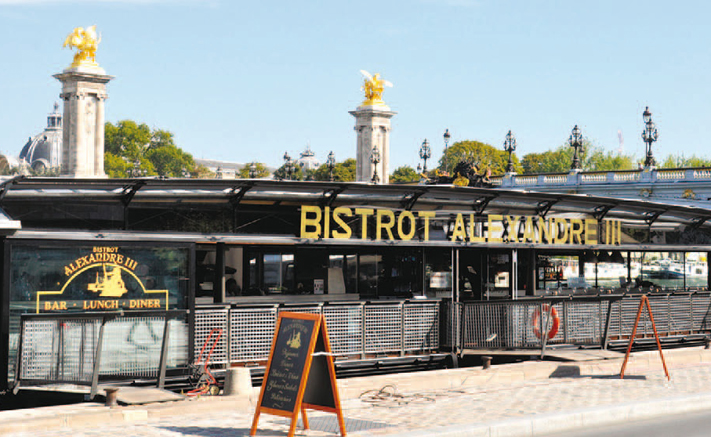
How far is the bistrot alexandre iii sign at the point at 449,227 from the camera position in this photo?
1742 cm

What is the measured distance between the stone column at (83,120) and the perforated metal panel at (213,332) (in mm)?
57012

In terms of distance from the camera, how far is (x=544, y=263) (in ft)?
75.6

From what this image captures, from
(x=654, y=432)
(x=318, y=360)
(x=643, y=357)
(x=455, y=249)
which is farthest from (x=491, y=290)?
(x=318, y=360)

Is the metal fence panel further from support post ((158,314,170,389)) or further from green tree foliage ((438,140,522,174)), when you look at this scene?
green tree foliage ((438,140,522,174))

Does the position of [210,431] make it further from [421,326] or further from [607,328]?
[607,328]

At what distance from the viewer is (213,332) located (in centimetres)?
1497

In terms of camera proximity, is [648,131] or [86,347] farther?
[648,131]

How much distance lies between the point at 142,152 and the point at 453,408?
159 meters

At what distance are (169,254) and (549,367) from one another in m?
7.13

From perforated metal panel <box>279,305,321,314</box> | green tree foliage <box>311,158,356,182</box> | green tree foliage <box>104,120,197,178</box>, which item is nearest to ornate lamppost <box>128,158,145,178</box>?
green tree foliage <box>104,120,197,178</box>

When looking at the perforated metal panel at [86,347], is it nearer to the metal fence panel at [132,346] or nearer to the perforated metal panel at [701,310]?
the metal fence panel at [132,346]

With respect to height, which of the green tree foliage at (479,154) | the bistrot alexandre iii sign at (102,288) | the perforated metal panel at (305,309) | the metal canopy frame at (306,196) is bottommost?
the perforated metal panel at (305,309)

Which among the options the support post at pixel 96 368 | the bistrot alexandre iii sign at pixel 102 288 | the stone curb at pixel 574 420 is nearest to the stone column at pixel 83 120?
the bistrot alexandre iii sign at pixel 102 288

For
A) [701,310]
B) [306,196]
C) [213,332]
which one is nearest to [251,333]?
[213,332]
